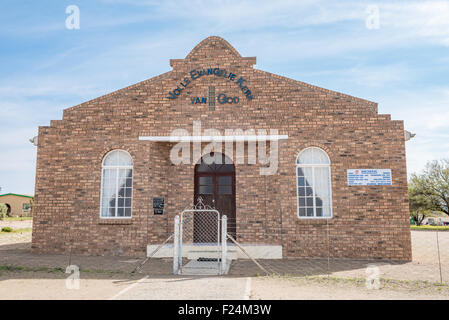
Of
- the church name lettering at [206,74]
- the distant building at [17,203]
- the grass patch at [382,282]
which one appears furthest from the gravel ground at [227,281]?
the distant building at [17,203]

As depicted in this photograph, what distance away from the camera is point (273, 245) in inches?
387

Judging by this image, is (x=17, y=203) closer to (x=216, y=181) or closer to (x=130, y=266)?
(x=216, y=181)

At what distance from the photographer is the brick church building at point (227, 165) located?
9852mm

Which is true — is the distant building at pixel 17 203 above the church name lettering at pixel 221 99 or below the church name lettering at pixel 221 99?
below

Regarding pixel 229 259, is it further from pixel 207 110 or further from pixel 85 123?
pixel 85 123

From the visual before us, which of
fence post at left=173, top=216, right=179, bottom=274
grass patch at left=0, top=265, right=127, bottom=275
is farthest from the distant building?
fence post at left=173, top=216, right=179, bottom=274

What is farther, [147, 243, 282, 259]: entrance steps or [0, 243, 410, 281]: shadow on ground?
[147, 243, 282, 259]: entrance steps

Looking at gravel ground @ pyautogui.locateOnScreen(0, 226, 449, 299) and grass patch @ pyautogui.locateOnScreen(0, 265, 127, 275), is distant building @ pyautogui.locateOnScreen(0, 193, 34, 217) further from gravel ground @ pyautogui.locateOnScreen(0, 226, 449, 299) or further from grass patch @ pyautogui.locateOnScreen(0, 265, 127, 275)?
grass patch @ pyautogui.locateOnScreen(0, 265, 127, 275)

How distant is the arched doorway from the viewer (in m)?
10.8

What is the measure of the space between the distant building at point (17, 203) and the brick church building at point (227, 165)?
39.0 m

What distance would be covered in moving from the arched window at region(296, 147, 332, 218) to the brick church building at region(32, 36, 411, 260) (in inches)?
1.2

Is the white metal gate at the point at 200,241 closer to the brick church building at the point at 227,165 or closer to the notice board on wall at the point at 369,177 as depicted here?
the brick church building at the point at 227,165

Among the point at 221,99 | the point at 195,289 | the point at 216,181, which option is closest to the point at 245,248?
the point at 216,181
